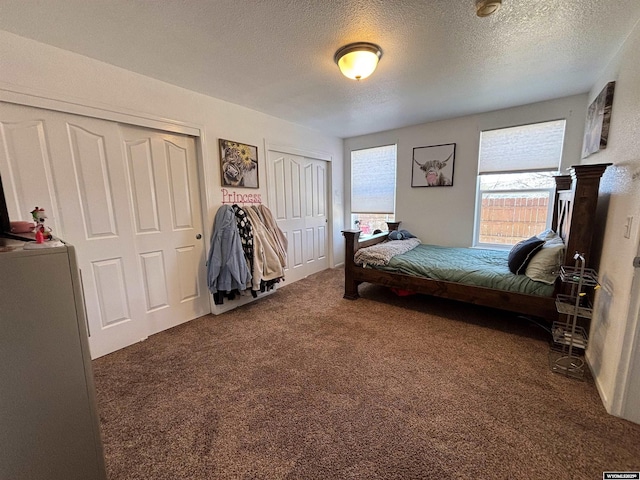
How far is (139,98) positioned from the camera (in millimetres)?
2240

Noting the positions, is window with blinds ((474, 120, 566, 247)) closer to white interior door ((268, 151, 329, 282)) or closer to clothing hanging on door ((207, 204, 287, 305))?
white interior door ((268, 151, 329, 282))

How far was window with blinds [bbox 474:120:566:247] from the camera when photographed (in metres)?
3.08

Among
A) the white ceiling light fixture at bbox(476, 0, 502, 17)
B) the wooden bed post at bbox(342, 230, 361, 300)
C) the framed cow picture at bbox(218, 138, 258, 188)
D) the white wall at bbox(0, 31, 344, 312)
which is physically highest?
the white ceiling light fixture at bbox(476, 0, 502, 17)

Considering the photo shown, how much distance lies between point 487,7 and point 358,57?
2.53 feet

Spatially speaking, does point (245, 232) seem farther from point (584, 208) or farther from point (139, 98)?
point (584, 208)

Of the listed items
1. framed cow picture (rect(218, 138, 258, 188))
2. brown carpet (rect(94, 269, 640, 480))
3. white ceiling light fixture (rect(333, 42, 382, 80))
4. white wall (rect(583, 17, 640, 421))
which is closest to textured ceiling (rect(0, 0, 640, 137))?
white ceiling light fixture (rect(333, 42, 382, 80))

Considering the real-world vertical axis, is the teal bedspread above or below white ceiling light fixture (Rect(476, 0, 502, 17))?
below

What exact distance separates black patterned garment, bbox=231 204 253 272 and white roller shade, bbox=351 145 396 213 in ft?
7.77

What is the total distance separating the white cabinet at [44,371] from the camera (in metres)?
0.82

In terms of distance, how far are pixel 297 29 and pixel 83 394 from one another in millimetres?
2167

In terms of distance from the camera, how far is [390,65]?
212 cm

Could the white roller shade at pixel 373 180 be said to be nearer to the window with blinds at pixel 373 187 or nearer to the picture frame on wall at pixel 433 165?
the window with blinds at pixel 373 187

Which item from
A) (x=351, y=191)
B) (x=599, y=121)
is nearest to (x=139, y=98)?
(x=351, y=191)

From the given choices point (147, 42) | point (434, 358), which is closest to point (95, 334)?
point (147, 42)
